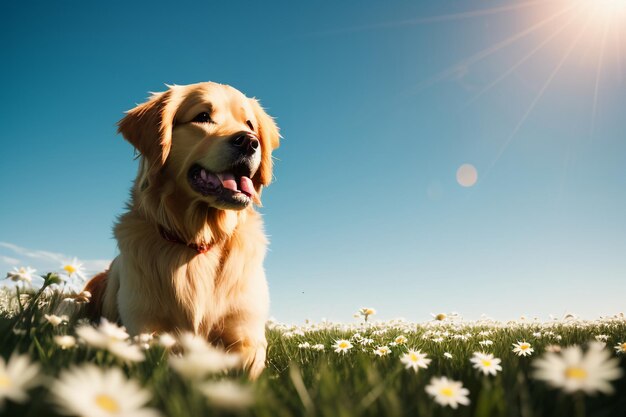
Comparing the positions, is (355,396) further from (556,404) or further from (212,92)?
(212,92)

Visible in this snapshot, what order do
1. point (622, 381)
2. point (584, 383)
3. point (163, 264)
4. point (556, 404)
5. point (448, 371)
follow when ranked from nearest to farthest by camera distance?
point (584, 383) < point (556, 404) < point (622, 381) < point (448, 371) < point (163, 264)

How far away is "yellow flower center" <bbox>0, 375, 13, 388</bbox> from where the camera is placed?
985mm

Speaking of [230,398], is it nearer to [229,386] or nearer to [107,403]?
[229,386]

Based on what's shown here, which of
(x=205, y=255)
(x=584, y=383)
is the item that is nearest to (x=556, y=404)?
(x=584, y=383)

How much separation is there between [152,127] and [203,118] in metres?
0.47

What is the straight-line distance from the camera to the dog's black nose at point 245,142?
3750mm

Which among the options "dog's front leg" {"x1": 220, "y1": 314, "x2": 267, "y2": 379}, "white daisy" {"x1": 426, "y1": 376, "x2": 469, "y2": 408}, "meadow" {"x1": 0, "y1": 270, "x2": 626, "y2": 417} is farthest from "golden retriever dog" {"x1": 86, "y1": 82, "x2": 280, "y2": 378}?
"white daisy" {"x1": 426, "y1": 376, "x2": 469, "y2": 408}

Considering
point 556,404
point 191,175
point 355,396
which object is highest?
point 191,175

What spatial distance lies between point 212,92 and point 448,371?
327 cm

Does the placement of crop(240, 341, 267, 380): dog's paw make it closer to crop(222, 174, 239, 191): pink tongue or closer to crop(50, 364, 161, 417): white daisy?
crop(222, 174, 239, 191): pink tongue

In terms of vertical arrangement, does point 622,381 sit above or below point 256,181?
below

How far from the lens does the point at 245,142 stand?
3.78 meters

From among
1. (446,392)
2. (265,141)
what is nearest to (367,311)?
(265,141)

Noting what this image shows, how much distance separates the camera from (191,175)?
3.88 m
